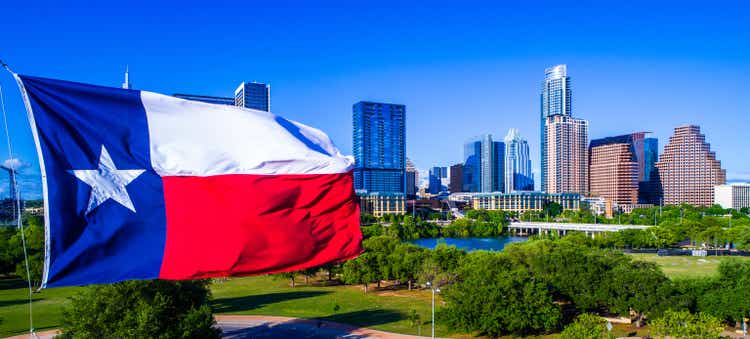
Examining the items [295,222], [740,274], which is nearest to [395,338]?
[740,274]

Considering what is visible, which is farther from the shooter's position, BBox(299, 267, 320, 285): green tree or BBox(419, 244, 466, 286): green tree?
BBox(299, 267, 320, 285): green tree

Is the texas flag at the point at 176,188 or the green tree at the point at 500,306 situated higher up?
the texas flag at the point at 176,188

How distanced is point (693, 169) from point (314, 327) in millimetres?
197876

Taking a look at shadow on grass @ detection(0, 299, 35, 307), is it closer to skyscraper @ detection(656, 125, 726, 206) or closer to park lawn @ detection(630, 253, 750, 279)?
park lawn @ detection(630, 253, 750, 279)

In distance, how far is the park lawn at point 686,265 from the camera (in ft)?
195

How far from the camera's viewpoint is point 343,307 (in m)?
44.7

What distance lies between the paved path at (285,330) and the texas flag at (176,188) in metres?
27.0

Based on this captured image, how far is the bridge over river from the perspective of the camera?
12288 centimetres

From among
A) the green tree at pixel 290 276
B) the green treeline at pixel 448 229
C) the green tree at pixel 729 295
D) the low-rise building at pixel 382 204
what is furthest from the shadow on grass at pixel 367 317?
the low-rise building at pixel 382 204

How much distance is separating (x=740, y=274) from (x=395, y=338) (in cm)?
2321

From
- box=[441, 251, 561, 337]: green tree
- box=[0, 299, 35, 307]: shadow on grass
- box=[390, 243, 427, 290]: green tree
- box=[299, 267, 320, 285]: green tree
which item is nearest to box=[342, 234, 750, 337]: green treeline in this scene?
box=[441, 251, 561, 337]: green tree

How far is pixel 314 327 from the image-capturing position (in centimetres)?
3725

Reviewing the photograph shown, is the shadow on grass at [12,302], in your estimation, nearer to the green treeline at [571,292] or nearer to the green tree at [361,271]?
the green tree at [361,271]

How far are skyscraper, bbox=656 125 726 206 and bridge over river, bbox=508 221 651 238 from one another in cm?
7611
